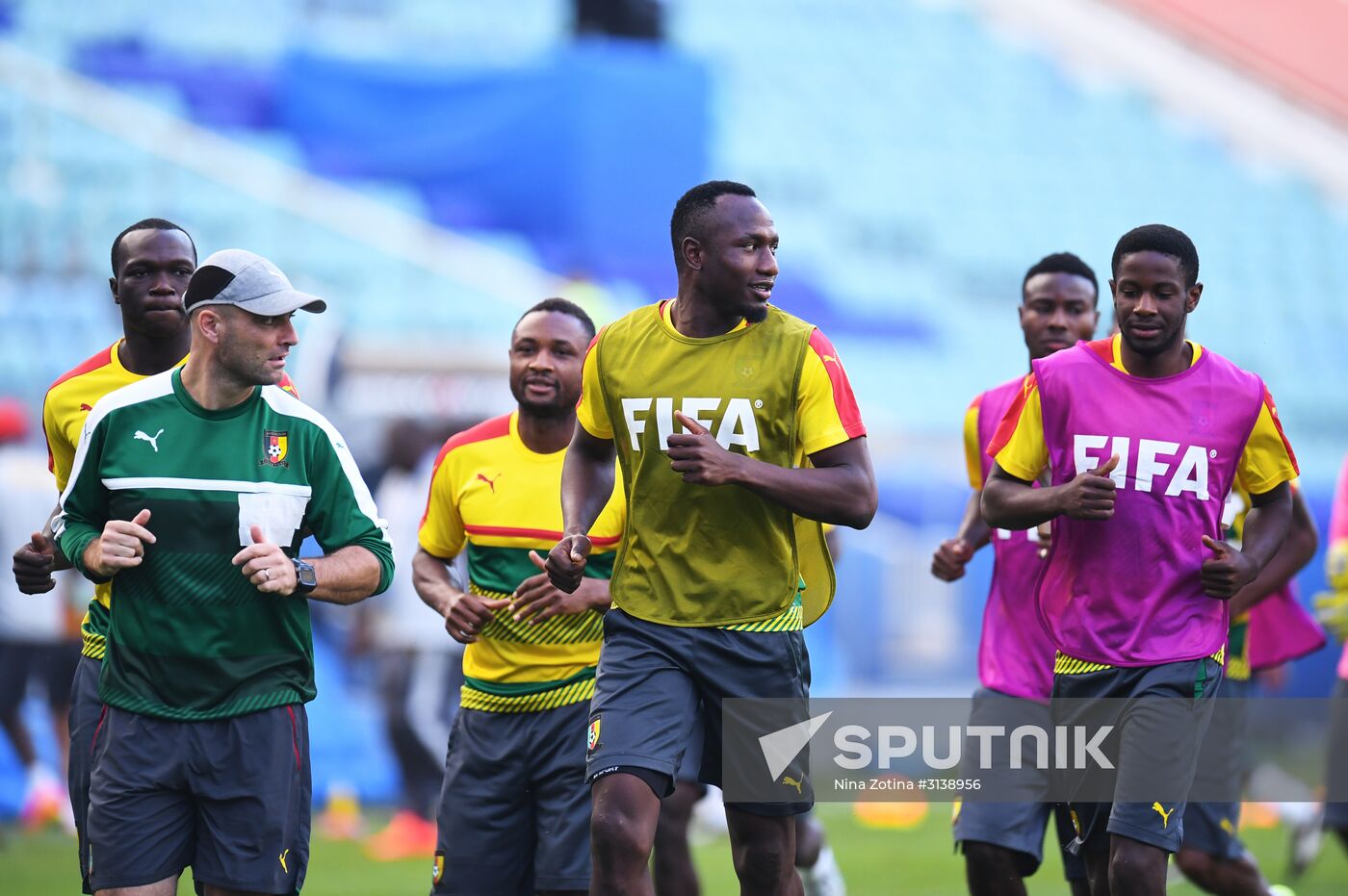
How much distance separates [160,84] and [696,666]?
11560 mm

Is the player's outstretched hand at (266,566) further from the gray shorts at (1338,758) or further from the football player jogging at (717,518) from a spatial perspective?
the gray shorts at (1338,758)

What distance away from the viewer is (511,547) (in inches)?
245

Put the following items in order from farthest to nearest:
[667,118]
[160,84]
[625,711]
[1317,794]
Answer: [667,118], [160,84], [1317,794], [625,711]

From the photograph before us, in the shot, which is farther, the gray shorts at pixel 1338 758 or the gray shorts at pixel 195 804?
the gray shorts at pixel 1338 758

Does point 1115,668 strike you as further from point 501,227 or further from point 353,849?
point 501,227

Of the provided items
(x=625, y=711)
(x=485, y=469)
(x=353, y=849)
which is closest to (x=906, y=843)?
(x=353, y=849)

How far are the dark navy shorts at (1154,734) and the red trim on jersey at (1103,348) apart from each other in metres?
1.01

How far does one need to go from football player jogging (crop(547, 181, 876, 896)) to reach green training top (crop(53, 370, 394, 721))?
0.82m

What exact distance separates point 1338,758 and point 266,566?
573cm

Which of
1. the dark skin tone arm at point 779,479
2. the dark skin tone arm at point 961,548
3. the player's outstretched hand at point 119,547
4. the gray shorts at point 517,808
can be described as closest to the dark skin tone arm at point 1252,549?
→ the dark skin tone arm at point 779,479

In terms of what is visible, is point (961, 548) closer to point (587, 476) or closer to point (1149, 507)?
point (1149, 507)

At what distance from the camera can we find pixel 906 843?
1159cm

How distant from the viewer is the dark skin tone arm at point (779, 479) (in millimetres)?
4883

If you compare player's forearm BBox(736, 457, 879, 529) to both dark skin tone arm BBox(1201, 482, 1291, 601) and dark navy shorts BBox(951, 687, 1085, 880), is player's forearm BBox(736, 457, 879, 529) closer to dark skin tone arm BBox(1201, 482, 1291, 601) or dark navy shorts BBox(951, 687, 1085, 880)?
dark skin tone arm BBox(1201, 482, 1291, 601)
